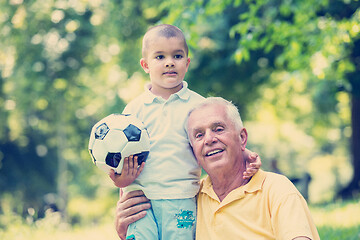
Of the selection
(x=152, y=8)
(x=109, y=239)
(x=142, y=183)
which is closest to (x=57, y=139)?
(x=152, y=8)

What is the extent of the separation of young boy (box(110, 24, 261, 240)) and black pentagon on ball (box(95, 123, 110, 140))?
0.25 metres

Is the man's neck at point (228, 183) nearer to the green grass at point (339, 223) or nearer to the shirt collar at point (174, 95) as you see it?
the shirt collar at point (174, 95)

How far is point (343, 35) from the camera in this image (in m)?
7.23

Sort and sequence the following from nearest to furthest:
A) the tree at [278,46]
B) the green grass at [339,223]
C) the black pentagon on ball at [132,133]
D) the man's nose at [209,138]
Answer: the man's nose at [209,138], the black pentagon on ball at [132,133], the green grass at [339,223], the tree at [278,46]

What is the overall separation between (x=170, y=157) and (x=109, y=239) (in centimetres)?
350

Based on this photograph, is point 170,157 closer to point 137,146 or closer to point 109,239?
point 137,146

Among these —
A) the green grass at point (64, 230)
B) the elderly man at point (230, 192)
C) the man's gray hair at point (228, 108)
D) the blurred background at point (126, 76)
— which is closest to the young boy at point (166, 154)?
the elderly man at point (230, 192)

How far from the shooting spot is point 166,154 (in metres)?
3.16

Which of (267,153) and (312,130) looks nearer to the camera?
(312,130)

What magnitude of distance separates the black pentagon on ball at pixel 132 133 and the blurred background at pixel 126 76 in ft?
9.75

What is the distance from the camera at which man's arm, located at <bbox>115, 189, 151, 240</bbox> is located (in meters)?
A: 3.13

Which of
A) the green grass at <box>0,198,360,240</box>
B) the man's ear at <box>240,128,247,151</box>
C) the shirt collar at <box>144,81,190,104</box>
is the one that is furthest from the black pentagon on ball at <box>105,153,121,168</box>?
the green grass at <box>0,198,360,240</box>

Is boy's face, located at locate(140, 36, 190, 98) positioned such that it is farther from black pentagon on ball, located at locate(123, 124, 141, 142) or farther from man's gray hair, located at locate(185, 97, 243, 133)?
black pentagon on ball, located at locate(123, 124, 141, 142)

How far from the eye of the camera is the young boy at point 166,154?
3096 millimetres
